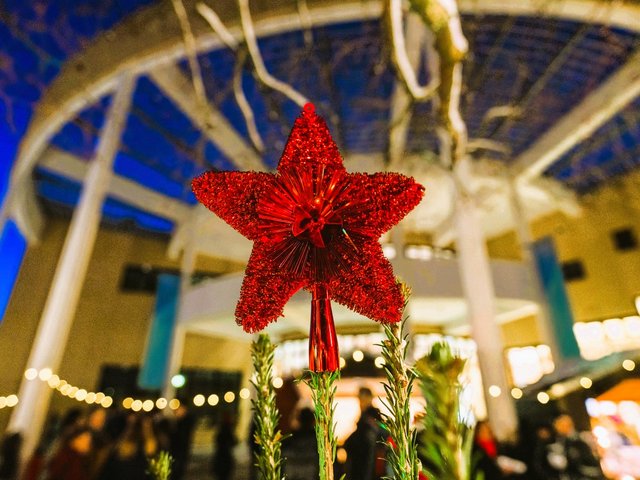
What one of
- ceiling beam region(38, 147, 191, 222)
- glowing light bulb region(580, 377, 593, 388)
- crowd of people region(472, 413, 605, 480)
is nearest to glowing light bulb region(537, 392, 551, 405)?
glowing light bulb region(580, 377, 593, 388)

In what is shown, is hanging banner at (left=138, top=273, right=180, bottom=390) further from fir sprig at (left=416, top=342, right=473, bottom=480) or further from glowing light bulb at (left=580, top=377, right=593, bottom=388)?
fir sprig at (left=416, top=342, right=473, bottom=480)

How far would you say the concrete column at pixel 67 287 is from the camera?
4.86 m

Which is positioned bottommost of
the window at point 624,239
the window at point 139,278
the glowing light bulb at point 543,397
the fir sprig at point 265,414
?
the glowing light bulb at point 543,397

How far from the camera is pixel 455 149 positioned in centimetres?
223

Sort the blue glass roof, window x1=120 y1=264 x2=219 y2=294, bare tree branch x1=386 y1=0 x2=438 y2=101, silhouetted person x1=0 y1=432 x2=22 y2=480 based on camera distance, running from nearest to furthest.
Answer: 1. bare tree branch x1=386 y1=0 x2=438 y2=101
2. silhouetted person x1=0 y1=432 x2=22 y2=480
3. the blue glass roof
4. window x1=120 y1=264 x2=219 y2=294

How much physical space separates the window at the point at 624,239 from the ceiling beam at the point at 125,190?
12.9 m

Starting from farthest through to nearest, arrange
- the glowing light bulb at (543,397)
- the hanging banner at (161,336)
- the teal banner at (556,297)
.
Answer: the hanging banner at (161,336) → the teal banner at (556,297) → the glowing light bulb at (543,397)

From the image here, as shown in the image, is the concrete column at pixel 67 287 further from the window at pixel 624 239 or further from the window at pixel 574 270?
the window at pixel 624 239

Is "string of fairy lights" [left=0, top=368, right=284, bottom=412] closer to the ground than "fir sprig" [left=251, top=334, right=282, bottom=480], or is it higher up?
closer to the ground

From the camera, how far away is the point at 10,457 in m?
4.25

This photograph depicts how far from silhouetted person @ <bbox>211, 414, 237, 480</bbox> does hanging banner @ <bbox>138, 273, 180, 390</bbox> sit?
4.04m

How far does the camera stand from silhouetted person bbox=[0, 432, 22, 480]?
4125mm

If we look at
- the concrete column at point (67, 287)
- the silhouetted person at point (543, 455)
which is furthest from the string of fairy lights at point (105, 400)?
the silhouetted person at point (543, 455)

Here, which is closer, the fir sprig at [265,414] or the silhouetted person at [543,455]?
the fir sprig at [265,414]
